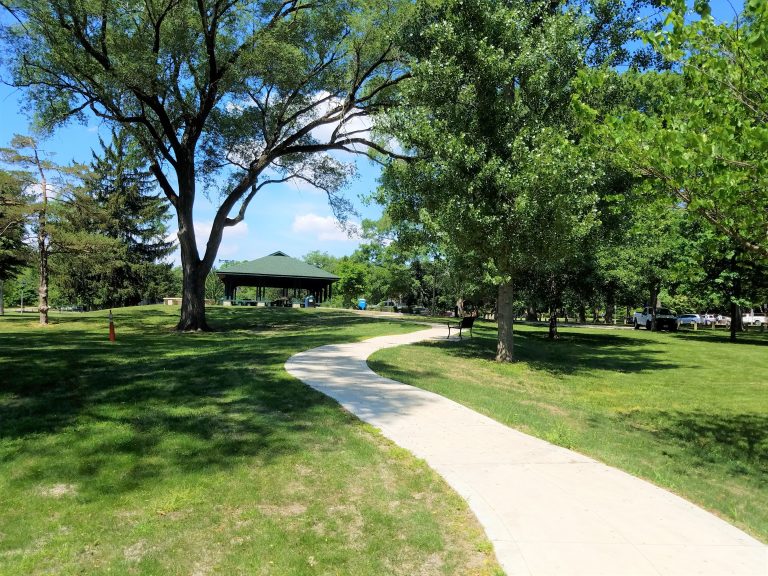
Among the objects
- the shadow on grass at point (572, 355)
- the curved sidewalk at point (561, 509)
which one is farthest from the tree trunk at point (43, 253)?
the curved sidewalk at point (561, 509)

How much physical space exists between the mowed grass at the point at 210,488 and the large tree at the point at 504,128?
6949mm

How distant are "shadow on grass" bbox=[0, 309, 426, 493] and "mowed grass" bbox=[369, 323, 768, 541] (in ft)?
9.42

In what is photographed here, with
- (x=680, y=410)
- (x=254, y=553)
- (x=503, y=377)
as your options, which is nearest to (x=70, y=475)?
(x=254, y=553)

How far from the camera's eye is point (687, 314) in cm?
6562

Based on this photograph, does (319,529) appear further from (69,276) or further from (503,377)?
(69,276)

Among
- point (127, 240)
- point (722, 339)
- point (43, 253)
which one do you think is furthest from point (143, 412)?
point (127, 240)

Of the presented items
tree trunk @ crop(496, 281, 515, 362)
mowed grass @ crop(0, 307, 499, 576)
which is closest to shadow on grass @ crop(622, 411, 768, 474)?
mowed grass @ crop(0, 307, 499, 576)

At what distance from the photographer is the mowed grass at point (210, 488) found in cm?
348

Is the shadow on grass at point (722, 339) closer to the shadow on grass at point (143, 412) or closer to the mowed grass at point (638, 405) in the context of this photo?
the mowed grass at point (638, 405)

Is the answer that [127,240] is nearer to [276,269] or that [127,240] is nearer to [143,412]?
[276,269]

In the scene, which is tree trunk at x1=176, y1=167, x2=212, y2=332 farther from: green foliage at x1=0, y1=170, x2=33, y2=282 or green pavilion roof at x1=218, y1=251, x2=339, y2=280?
green pavilion roof at x1=218, y1=251, x2=339, y2=280

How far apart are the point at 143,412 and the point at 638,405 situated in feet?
29.8

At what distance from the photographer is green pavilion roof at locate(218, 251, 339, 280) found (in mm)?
39750

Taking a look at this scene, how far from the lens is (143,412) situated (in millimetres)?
6703
